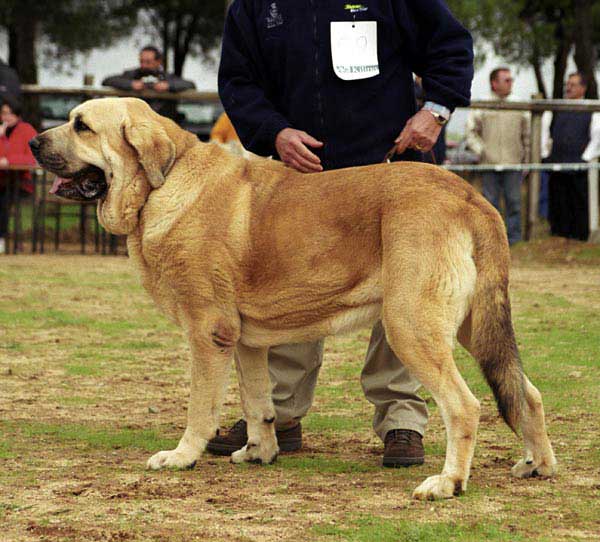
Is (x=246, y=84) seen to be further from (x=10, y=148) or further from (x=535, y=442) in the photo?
(x=10, y=148)

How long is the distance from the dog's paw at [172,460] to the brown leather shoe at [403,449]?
35.4 inches

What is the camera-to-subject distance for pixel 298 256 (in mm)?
4836

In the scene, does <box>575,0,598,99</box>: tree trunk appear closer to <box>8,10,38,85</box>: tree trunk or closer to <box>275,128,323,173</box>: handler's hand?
<box>8,10,38,85</box>: tree trunk

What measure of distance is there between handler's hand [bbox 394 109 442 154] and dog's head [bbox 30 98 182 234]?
3.61ft

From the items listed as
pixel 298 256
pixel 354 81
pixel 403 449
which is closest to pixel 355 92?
pixel 354 81

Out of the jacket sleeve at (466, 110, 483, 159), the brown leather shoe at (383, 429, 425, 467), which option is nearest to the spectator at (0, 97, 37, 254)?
the jacket sleeve at (466, 110, 483, 159)

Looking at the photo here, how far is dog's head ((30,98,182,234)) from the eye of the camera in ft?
16.3

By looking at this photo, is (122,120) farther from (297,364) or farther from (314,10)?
(297,364)

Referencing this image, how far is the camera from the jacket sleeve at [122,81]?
50.3ft

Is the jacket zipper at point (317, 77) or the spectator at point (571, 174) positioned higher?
the jacket zipper at point (317, 77)

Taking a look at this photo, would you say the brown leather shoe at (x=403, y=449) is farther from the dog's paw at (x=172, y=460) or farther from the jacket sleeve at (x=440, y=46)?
the jacket sleeve at (x=440, y=46)

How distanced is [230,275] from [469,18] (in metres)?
30.0

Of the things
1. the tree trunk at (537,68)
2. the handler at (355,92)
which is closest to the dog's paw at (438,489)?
the handler at (355,92)

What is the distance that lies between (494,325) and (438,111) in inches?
52.0
